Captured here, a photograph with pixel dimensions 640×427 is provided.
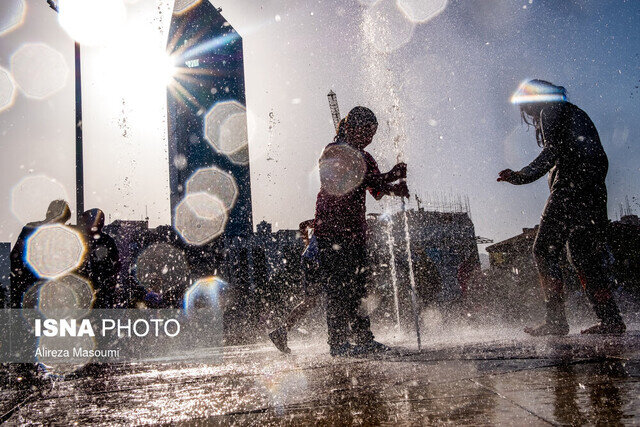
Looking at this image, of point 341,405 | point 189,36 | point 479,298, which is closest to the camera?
point 341,405

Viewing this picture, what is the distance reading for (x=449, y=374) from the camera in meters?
1.50

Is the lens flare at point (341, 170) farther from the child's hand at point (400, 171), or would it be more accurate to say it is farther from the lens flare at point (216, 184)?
the lens flare at point (216, 184)

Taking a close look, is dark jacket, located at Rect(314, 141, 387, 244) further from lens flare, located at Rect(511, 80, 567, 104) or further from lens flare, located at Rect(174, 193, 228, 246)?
lens flare, located at Rect(174, 193, 228, 246)

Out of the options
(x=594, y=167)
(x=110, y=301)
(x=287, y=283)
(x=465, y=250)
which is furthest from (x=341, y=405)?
(x=465, y=250)

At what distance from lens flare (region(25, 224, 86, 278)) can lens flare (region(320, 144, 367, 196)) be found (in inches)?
103

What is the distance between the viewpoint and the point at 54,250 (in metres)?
4.00

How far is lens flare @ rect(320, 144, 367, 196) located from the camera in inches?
123

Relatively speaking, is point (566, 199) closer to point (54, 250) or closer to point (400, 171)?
point (400, 171)

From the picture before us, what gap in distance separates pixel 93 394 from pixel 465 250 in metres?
51.3

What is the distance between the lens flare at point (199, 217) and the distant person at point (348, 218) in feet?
191

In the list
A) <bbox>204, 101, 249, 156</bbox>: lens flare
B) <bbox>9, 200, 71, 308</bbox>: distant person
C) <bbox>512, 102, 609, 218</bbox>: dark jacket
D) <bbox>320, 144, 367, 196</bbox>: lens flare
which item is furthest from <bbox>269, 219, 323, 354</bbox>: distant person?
<bbox>204, 101, 249, 156</bbox>: lens flare

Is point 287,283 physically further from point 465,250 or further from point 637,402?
point 637,402

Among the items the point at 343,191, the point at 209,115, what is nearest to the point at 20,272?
the point at 343,191

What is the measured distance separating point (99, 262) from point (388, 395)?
383cm
